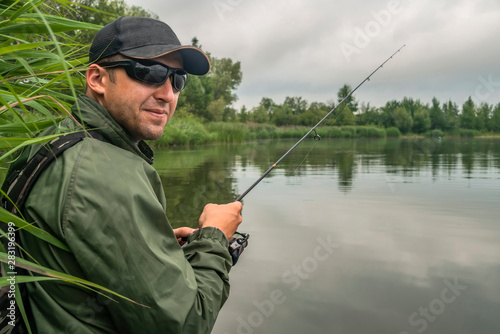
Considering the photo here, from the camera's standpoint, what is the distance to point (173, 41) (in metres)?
1.75

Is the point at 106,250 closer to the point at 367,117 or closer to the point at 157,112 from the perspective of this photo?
the point at 157,112

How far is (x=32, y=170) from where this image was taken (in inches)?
51.0

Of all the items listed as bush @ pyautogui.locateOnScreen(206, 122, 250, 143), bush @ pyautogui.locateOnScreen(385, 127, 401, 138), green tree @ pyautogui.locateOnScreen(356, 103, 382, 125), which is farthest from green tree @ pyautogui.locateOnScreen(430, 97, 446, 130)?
bush @ pyautogui.locateOnScreen(206, 122, 250, 143)

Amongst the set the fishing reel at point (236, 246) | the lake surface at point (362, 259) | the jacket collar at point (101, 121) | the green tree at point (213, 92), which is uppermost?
the green tree at point (213, 92)

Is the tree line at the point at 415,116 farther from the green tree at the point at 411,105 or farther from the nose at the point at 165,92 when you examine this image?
the nose at the point at 165,92

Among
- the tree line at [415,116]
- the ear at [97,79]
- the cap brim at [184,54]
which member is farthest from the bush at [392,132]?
the ear at [97,79]

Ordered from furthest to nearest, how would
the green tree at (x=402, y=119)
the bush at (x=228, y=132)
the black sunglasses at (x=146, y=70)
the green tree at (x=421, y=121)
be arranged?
the green tree at (x=421, y=121), the green tree at (x=402, y=119), the bush at (x=228, y=132), the black sunglasses at (x=146, y=70)

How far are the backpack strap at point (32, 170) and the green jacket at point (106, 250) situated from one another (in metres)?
0.02

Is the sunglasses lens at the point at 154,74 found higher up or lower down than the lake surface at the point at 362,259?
higher up

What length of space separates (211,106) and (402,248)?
177 feet

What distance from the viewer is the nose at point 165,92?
68.4 inches

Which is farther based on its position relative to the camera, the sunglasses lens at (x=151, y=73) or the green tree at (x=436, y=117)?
the green tree at (x=436, y=117)

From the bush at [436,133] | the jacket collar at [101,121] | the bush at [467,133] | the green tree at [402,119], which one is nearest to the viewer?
the jacket collar at [101,121]

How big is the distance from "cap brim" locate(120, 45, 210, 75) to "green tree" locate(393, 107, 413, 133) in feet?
212
